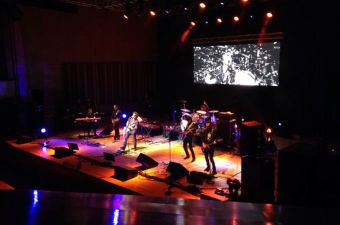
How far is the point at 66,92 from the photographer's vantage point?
14.9 metres

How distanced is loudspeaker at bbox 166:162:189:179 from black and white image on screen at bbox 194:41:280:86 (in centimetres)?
674

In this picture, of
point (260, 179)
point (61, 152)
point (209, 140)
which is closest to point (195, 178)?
point (209, 140)

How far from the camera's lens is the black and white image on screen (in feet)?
42.3

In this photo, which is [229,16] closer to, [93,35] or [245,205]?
[93,35]

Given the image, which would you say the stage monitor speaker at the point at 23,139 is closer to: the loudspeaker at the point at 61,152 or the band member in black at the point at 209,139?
the loudspeaker at the point at 61,152

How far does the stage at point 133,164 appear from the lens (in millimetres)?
7547

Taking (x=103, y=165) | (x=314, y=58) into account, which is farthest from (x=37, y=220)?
(x=314, y=58)

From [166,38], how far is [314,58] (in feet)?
26.4

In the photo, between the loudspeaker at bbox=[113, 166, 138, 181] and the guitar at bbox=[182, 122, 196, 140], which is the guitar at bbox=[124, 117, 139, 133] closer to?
the guitar at bbox=[182, 122, 196, 140]

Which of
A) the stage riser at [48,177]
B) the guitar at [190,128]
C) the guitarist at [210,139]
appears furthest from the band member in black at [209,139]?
the stage riser at [48,177]

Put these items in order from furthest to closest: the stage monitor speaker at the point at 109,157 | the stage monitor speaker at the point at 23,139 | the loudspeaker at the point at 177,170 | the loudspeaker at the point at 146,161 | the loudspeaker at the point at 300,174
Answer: the stage monitor speaker at the point at 23,139 → the stage monitor speaker at the point at 109,157 → the loudspeaker at the point at 146,161 → the loudspeaker at the point at 177,170 → the loudspeaker at the point at 300,174

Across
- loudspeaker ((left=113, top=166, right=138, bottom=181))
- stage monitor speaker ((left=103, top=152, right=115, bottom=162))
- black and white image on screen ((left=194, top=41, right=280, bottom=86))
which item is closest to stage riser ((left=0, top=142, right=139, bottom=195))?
loudspeaker ((left=113, top=166, right=138, bottom=181))

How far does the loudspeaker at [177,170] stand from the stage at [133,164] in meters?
0.03

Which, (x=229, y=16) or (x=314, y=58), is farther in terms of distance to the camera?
(x=229, y=16)
